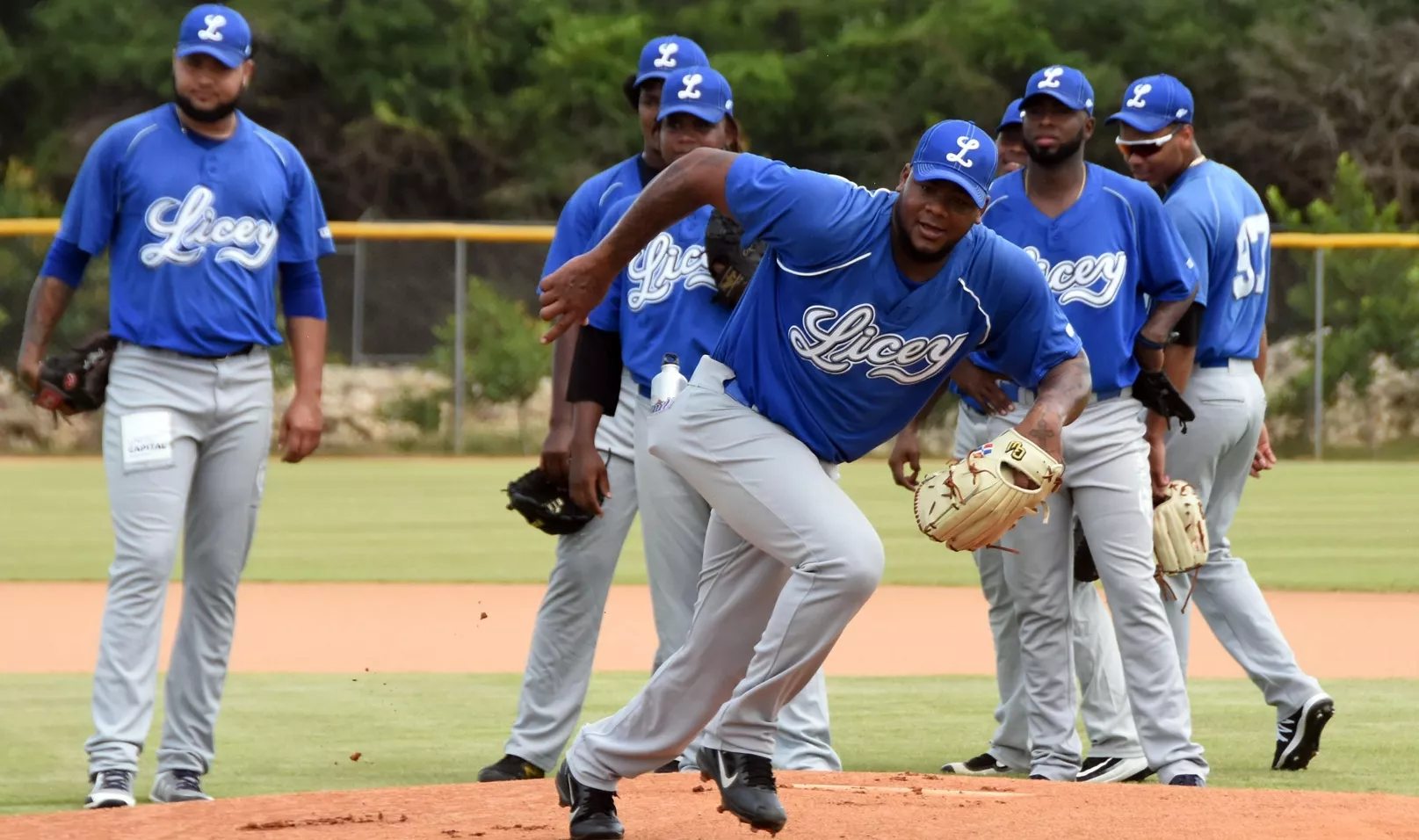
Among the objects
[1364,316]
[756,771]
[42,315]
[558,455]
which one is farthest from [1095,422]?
[1364,316]

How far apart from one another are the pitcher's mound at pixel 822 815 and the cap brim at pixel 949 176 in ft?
4.91

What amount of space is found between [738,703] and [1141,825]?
1017mm

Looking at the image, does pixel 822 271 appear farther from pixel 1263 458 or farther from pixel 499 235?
pixel 499 235

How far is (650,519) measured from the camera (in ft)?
18.6

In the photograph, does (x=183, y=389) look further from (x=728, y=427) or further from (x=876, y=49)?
(x=876, y=49)

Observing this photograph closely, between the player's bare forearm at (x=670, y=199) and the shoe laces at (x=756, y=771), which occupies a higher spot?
the player's bare forearm at (x=670, y=199)

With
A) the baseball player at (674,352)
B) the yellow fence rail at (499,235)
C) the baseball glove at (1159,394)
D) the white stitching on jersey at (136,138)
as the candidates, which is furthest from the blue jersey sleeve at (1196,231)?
the yellow fence rail at (499,235)

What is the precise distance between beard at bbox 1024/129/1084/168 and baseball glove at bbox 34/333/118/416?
2.81 m

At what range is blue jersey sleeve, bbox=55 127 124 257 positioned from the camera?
5602 mm

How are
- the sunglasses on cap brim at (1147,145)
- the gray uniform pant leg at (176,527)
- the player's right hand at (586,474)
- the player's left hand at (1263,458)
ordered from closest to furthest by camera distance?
the gray uniform pant leg at (176,527)
the player's right hand at (586,474)
the sunglasses on cap brim at (1147,145)
the player's left hand at (1263,458)

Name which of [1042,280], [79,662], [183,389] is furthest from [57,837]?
[79,662]

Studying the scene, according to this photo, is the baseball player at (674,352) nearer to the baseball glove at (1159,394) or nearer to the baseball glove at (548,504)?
the baseball glove at (548,504)

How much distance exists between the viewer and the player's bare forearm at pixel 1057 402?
4523 mm

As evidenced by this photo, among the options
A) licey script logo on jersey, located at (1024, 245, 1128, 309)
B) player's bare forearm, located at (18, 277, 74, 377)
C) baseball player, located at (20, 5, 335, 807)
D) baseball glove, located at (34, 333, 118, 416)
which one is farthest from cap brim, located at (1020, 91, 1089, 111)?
player's bare forearm, located at (18, 277, 74, 377)
